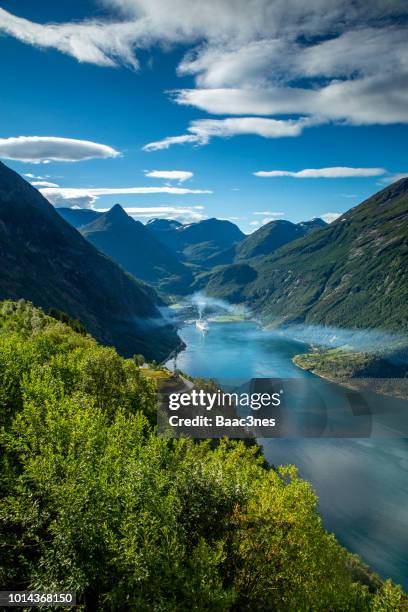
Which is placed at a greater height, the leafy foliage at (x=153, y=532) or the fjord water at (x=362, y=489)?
the leafy foliage at (x=153, y=532)

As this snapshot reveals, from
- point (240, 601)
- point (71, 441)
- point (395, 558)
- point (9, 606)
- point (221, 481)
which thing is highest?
point (71, 441)

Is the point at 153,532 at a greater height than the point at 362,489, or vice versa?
the point at 153,532

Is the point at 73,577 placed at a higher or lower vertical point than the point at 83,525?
lower

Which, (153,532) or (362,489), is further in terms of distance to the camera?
(362,489)

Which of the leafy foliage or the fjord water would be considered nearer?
the leafy foliage

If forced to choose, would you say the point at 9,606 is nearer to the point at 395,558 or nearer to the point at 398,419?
the point at 395,558

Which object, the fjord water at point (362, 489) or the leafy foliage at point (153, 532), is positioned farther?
the fjord water at point (362, 489)

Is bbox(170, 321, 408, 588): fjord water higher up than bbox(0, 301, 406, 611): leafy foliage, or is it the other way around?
bbox(0, 301, 406, 611): leafy foliage

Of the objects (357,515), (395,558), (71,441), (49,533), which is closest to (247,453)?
(71,441)
